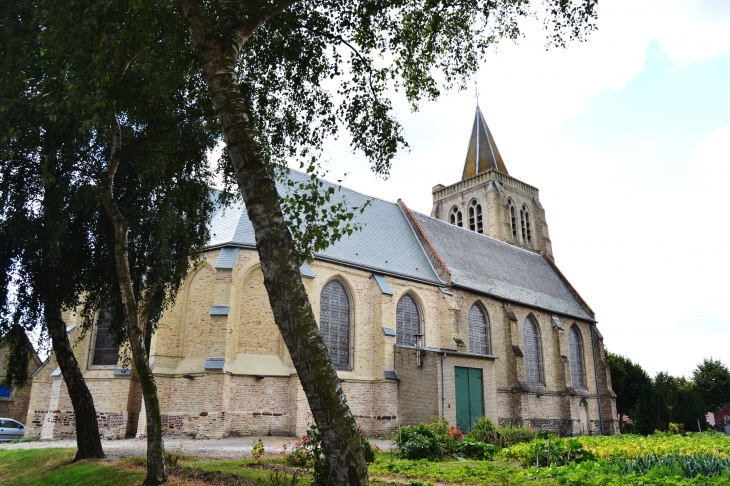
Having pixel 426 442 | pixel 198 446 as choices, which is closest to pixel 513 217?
pixel 426 442

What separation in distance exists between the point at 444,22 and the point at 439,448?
982 cm

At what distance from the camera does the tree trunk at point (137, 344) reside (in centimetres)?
949

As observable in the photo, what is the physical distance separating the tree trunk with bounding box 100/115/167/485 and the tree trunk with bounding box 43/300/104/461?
313 centimetres

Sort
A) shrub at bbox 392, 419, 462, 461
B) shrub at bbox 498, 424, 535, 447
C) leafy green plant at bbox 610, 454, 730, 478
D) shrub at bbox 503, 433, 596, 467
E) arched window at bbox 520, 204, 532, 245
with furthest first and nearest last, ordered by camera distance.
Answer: arched window at bbox 520, 204, 532, 245 → shrub at bbox 498, 424, 535, 447 → shrub at bbox 392, 419, 462, 461 → shrub at bbox 503, 433, 596, 467 → leafy green plant at bbox 610, 454, 730, 478

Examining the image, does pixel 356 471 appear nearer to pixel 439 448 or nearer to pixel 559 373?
pixel 439 448

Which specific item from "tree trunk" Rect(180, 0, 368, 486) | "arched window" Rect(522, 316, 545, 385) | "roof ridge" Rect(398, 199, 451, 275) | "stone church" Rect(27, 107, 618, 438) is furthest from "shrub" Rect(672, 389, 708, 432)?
"tree trunk" Rect(180, 0, 368, 486)

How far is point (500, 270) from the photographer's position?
33438mm

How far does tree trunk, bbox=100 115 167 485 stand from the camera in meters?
9.49

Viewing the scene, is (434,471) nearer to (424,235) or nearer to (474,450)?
(474,450)

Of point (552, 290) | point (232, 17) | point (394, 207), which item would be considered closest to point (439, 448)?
point (232, 17)

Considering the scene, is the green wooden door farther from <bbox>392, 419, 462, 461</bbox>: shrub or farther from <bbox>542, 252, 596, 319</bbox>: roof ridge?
<bbox>542, 252, 596, 319</bbox>: roof ridge

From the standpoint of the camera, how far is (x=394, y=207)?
103 feet

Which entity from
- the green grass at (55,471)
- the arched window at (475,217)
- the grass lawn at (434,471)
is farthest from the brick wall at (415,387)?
the arched window at (475,217)

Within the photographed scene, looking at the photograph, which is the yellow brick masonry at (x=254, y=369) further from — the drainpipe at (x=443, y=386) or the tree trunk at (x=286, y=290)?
the tree trunk at (x=286, y=290)
